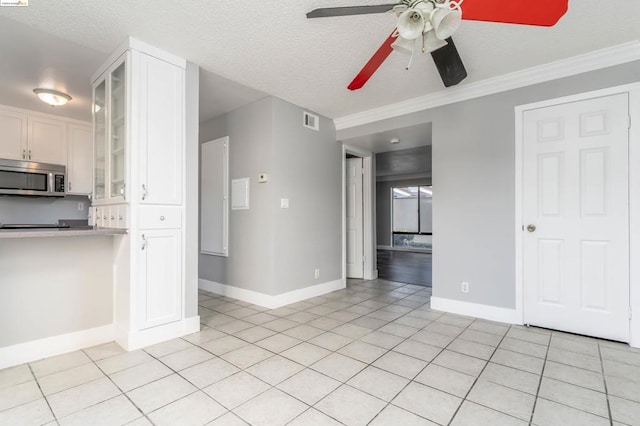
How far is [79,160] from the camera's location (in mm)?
4781

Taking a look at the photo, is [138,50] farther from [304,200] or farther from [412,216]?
[412,216]

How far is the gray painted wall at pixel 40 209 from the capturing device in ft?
14.3

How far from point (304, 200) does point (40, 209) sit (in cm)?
408

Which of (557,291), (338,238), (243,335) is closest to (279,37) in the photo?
(243,335)

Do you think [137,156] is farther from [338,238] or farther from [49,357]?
[338,238]

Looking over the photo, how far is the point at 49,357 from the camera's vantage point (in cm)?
232

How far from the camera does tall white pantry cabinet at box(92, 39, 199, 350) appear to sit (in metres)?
2.48

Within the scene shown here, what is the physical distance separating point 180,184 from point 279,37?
5.01ft

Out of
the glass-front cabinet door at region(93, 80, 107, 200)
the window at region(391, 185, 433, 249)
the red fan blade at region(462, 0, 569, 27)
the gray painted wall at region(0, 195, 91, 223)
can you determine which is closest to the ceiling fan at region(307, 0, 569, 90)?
the red fan blade at region(462, 0, 569, 27)

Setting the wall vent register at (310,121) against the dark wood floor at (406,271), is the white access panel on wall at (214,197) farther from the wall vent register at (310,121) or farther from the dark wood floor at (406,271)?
the dark wood floor at (406,271)

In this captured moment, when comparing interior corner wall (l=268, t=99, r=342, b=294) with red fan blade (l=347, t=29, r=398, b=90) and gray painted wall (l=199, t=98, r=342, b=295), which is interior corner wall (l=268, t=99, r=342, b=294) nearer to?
gray painted wall (l=199, t=98, r=342, b=295)

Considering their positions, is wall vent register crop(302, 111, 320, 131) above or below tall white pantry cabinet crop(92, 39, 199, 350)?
above

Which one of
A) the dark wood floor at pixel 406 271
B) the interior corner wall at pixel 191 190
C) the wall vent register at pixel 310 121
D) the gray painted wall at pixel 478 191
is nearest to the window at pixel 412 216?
the dark wood floor at pixel 406 271

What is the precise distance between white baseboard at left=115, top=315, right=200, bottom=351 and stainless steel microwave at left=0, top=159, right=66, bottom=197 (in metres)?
3.04
